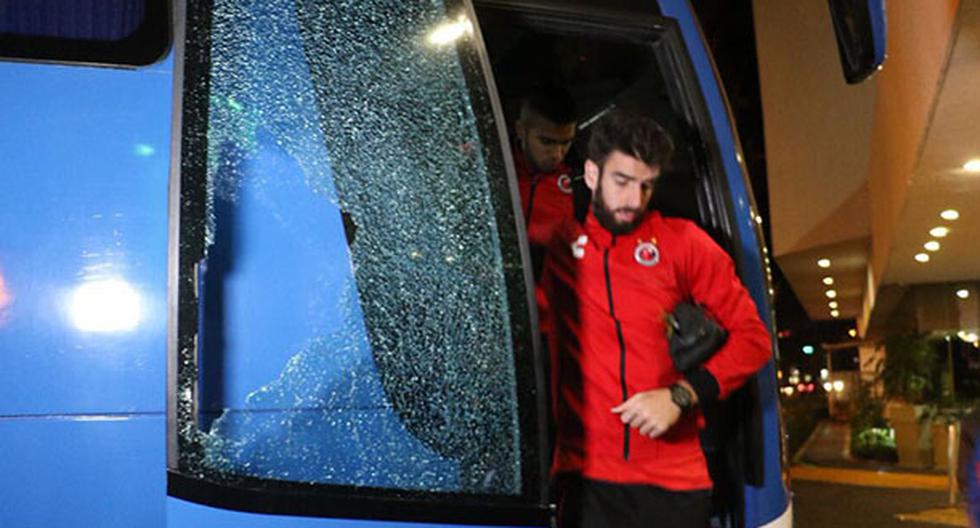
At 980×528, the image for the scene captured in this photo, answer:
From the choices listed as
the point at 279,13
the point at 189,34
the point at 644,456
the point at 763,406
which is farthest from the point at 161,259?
the point at 763,406

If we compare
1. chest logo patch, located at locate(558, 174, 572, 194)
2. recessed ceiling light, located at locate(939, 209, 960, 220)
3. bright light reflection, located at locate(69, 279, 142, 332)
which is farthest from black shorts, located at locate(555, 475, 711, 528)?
recessed ceiling light, located at locate(939, 209, 960, 220)

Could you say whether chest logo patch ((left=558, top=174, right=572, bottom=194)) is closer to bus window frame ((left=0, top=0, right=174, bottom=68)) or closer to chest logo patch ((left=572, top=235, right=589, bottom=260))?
chest logo patch ((left=572, top=235, right=589, bottom=260))

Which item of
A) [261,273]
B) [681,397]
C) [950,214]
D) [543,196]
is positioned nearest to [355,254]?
[261,273]

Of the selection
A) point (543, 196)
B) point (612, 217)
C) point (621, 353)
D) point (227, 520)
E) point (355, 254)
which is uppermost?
point (543, 196)

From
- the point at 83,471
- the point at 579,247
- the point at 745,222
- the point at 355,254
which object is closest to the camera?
the point at 83,471

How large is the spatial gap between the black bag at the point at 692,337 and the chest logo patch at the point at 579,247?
324 mm

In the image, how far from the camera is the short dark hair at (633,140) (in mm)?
3025

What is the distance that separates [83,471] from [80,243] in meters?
0.45

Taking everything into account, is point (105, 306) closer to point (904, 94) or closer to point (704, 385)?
point (704, 385)

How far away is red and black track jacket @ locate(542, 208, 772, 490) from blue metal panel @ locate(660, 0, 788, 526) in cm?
43

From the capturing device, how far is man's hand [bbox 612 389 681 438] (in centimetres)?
290

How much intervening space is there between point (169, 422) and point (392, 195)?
70 cm

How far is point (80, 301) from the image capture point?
2180 mm

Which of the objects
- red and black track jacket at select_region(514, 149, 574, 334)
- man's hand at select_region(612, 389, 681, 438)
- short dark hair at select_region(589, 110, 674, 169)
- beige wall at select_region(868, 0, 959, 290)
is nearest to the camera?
man's hand at select_region(612, 389, 681, 438)
